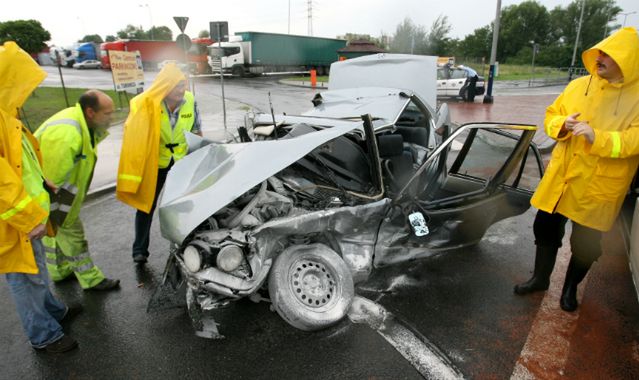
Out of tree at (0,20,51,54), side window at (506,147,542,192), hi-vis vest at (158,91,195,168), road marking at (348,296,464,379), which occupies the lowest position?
road marking at (348,296,464,379)

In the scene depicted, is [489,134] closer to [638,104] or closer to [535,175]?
[638,104]

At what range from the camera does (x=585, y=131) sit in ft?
8.42

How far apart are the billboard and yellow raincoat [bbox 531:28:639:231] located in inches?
415

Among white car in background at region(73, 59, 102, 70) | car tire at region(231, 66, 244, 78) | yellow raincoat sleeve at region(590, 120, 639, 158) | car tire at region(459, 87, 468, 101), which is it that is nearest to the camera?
yellow raincoat sleeve at region(590, 120, 639, 158)

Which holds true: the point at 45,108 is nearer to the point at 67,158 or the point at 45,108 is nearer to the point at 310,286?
the point at 67,158

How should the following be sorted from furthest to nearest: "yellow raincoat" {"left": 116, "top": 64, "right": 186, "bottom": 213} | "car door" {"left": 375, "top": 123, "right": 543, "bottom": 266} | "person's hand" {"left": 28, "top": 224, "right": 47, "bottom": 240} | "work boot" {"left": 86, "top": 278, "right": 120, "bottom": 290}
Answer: "work boot" {"left": 86, "top": 278, "right": 120, "bottom": 290} → "yellow raincoat" {"left": 116, "top": 64, "right": 186, "bottom": 213} → "car door" {"left": 375, "top": 123, "right": 543, "bottom": 266} → "person's hand" {"left": 28, "top": 224, "right": 47, "bottom": 240}

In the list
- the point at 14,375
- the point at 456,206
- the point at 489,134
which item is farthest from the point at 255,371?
the point at 489,134

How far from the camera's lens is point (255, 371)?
8.41 feet

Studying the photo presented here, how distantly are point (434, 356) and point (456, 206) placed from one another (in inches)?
55.0

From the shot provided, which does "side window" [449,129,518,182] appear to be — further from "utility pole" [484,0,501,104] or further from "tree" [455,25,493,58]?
"tree" [455,25,493,58]

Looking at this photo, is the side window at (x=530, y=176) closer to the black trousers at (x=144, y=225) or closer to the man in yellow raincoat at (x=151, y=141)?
the man in yellow raincoat at (x=151, y=141)

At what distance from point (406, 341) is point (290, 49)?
3033cm

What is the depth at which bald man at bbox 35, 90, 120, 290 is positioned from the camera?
2910 millimetres

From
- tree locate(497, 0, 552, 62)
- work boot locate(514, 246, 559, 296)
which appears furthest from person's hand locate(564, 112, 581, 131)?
tree locate(497, 0, 552, 62)
